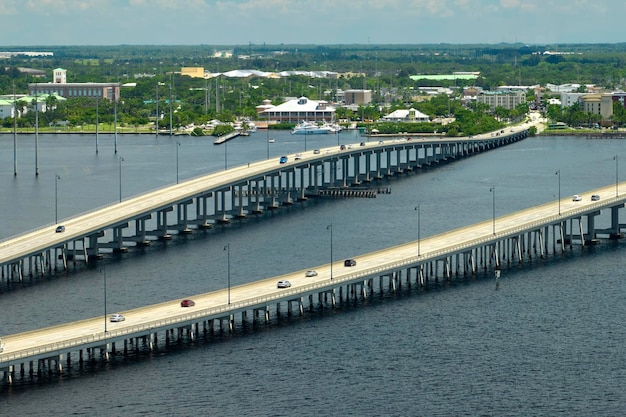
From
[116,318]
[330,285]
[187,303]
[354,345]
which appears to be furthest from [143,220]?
[354,345]

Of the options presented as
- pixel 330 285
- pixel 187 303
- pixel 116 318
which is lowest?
pixel 116 318

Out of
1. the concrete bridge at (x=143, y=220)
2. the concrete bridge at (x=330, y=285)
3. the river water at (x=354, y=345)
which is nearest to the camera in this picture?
the river water at (x=354, y=345)

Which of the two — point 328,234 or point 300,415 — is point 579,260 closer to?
point 328,234

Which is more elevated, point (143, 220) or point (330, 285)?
point (143, 220)

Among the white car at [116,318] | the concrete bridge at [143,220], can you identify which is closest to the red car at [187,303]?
the white car at [116,318]

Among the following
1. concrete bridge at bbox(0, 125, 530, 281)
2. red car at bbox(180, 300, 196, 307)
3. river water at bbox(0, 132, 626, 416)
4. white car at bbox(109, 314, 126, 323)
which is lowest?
river water at bbox(0, 132, 626, 416)

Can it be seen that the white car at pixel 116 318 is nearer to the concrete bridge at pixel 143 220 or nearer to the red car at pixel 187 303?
the red car at pixel 187 303

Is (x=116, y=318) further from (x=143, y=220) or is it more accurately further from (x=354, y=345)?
(x=143, y=220)

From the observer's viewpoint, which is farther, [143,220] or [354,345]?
[143,220]

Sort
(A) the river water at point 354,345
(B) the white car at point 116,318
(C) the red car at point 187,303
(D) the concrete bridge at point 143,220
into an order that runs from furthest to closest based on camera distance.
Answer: (D) the concrete bridge at point 143,220, (C) the red car at point 187,303, (B) the white car at point 116,318, (A) the river water at point 354,345

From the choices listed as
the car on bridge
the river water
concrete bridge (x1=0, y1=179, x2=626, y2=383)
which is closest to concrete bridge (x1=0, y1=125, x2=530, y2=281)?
the river water

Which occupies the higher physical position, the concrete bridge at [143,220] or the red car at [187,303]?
the concrete bridge at [143,220]

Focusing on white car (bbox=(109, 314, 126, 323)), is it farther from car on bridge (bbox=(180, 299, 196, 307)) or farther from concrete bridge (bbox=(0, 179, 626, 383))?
car on bridge (bbox=(180, 299, 196, 307))
